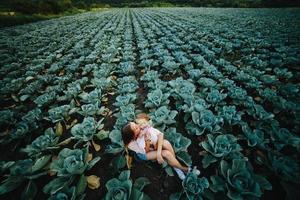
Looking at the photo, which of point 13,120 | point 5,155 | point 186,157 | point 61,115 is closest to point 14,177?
point 5,155

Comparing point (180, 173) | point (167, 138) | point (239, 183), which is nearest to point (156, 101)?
point (167, 138)

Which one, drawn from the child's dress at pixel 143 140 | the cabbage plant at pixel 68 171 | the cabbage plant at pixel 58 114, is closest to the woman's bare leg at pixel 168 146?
the child's dress at pixel 143 140

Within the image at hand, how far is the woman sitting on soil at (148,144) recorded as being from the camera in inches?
95.7

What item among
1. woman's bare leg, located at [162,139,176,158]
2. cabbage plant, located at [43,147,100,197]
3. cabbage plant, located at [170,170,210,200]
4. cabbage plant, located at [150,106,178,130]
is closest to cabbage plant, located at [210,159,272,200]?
cabbage plant, located at [170,170,210,200]

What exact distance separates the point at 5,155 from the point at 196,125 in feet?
10.8

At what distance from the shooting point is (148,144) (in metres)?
2.54

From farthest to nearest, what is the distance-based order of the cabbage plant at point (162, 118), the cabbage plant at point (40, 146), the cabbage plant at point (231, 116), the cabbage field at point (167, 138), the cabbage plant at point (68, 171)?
the cabbage plant at point (162, 118) < the cabbage plant at point (231, 116) < the cabbage plant at point (40, 146) < the cabbage plant at point (68, 171) < the cabbage field at point (167, 138)

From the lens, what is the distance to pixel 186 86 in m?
3.89

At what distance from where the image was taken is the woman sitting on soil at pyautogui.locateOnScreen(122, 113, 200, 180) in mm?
2430

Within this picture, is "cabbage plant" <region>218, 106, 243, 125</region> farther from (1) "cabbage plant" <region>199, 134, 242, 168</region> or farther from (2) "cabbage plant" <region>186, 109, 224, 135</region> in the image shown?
(1) "cabbage plant" <region>199, 134, 242, 168</region>

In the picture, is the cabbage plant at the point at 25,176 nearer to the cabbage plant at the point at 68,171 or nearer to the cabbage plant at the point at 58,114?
the cabbage plant at the point at 68,171

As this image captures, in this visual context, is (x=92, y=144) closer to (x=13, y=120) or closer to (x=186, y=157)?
(x=186, y=157)

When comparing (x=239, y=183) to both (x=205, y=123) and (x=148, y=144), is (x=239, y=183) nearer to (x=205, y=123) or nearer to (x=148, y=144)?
(x=205, y=123)

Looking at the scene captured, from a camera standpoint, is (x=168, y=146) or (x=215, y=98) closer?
(x=168, y=146)
